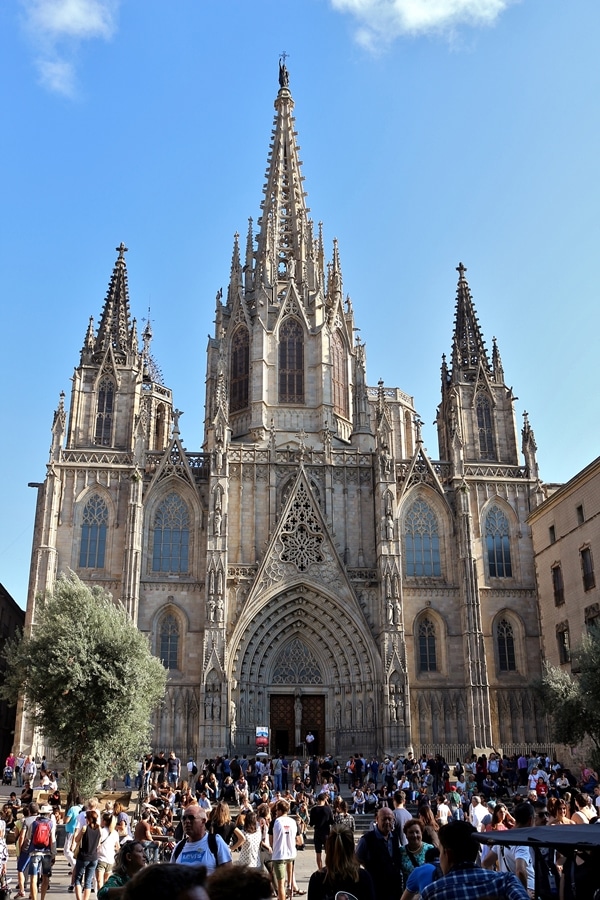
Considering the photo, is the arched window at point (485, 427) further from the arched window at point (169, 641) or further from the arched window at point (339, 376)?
the arched window at point (169, 641)

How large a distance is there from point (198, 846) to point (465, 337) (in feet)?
139

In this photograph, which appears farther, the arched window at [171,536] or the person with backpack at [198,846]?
the arched window at [171,536]

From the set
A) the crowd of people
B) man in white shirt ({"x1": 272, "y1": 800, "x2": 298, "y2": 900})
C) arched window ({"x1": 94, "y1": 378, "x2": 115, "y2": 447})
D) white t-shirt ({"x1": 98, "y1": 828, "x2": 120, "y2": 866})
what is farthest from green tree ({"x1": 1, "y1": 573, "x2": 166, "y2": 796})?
arched window ({"x1": 94, "y1": 378, "x2": 115, "y2": 447})

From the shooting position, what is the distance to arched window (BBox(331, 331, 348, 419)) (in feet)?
155

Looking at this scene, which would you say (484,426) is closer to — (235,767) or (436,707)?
(436,707)

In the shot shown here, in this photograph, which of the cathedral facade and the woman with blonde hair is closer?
the woman with blonde hair

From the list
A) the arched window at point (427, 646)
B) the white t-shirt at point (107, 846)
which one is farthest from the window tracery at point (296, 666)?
the white t-shirt at point (107, 846)

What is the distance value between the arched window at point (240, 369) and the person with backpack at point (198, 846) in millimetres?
38143

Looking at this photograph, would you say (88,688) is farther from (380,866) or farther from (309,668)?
(380,866)

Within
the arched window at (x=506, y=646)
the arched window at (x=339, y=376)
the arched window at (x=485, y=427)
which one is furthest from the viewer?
the arched window at (x=339, y=376)

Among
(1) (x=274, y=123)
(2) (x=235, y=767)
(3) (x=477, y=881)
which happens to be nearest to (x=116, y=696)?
(2) (x=235, y=767)

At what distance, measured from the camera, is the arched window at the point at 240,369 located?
46938mm

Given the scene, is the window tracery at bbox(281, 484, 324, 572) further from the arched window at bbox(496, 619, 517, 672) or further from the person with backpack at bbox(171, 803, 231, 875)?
the person with backpack at bbox(171, 803, 231, 875)

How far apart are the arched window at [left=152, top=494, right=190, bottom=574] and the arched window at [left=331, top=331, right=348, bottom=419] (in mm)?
10104
